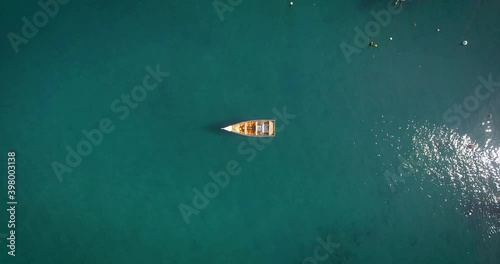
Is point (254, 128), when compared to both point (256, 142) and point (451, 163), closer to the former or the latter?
point (256, 142)

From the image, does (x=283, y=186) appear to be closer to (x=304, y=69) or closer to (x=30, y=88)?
(x=304, y=69)

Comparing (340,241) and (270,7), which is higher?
(270,7)

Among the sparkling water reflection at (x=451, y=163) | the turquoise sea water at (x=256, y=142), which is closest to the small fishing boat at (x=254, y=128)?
the turquoise sea water at (x=256, y=142)

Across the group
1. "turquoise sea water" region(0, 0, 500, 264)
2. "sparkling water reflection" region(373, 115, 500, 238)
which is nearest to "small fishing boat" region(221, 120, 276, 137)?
"turquoise sea water" region(0, 0, 500, 264)

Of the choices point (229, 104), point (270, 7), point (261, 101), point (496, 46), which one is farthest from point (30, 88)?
point (496, 46)

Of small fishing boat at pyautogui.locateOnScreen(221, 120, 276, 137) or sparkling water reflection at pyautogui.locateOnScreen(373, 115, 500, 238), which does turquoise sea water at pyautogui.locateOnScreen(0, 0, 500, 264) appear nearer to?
sparkling water reflection at pyautogui.locateOnScreen(373, 115, 500, 238)

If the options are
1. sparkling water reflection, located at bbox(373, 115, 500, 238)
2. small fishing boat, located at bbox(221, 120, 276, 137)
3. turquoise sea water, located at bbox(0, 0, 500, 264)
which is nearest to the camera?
turquoise sea water, located at bbox(0, 0, 500, 264)
